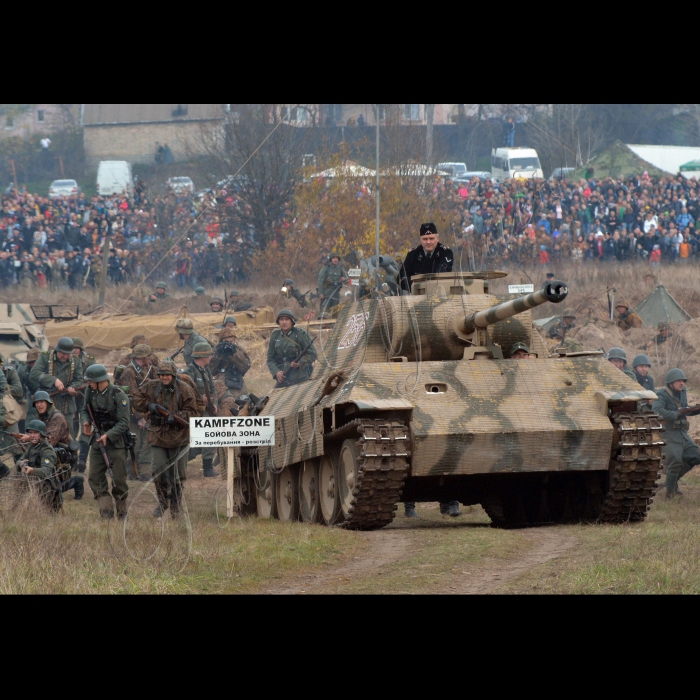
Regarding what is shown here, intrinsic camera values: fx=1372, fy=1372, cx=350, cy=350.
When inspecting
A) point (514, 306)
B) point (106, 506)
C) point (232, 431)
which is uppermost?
point (514, 306)

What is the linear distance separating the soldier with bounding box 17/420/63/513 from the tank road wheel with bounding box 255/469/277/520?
274cm

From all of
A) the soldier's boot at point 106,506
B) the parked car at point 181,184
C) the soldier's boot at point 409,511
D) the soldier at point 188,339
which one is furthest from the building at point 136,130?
the soldier's boot at point 106,506

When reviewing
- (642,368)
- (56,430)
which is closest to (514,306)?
(642,368)

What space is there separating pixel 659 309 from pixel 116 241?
15.2 metres

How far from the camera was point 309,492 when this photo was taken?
15867 millimetres

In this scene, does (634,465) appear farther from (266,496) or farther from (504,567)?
(266,496)

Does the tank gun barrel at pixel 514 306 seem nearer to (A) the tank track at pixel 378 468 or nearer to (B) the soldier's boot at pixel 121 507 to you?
(A) the tank track at pixel 378 468

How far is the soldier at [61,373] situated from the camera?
65.5 ft

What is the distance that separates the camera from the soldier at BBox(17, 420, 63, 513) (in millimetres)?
15727

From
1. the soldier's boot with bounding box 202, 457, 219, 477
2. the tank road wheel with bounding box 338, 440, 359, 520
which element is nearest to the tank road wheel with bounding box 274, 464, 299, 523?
the tank road wheel with bounding box 338, 440, 359, 520

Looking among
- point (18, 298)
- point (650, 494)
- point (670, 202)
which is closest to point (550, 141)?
point (670, 202)

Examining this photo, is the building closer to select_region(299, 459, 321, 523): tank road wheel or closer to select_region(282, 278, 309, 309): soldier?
select_region(282, 278, 309, 309): soldier

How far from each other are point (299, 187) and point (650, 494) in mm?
22263

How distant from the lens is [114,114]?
2437 inches
